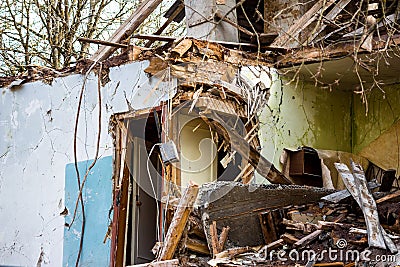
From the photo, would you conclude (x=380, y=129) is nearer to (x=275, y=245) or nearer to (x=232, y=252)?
(x=275, y=245)

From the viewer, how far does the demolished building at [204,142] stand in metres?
6.62

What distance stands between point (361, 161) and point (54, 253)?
4785 millimetres

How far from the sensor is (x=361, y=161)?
33.2 feet

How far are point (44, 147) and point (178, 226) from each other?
3952 millimetres

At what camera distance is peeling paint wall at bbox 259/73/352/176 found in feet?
28.6

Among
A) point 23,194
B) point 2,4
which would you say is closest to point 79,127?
point 23,194

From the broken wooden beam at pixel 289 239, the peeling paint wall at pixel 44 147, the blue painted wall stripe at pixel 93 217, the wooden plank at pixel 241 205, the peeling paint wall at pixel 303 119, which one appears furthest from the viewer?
the peeling paint wall at pixel 303 119

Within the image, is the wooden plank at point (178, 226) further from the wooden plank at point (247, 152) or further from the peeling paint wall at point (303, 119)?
the peeling paint wall at point (303, 119)

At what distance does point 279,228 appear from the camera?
657 centimetres

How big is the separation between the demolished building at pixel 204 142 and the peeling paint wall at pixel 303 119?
0.03 m

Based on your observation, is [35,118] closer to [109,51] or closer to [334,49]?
[109,51]

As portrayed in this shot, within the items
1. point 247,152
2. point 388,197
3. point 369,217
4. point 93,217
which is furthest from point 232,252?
point 93,217

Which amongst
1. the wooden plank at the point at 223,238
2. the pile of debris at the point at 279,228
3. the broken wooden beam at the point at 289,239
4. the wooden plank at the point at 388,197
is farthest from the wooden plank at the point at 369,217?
the wooden plank at the point at 223,238

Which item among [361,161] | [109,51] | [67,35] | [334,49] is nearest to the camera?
[334,49]
